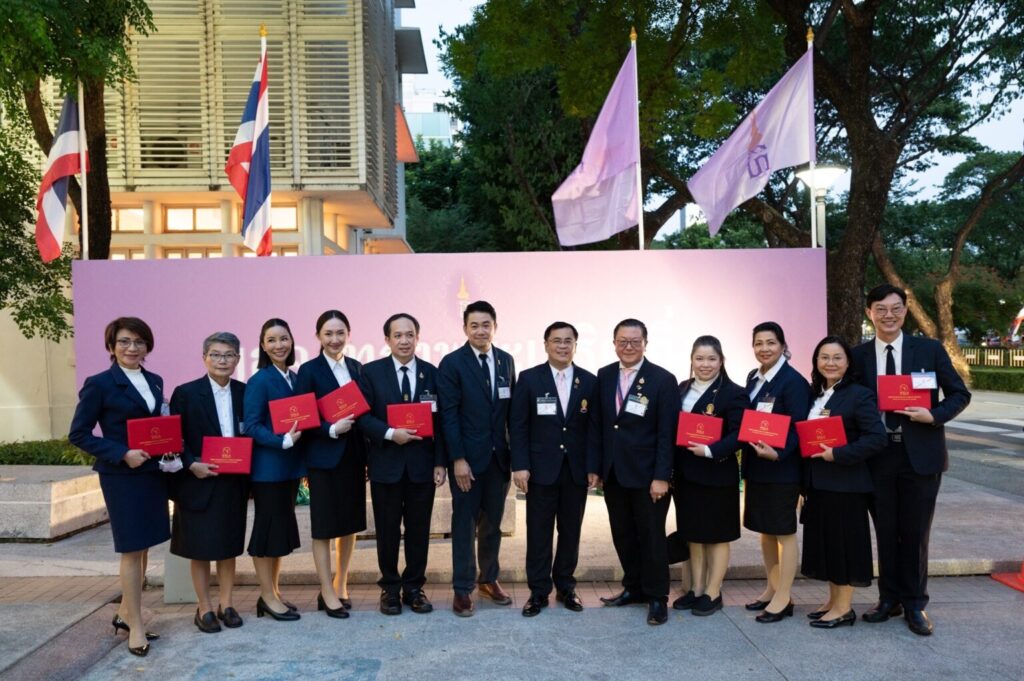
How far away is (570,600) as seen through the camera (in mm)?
→ 5637

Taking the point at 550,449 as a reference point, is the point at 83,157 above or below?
above

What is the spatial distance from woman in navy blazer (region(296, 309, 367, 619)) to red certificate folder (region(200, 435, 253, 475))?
45 centimetres

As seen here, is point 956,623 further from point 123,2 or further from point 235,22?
Answer: point 235,22

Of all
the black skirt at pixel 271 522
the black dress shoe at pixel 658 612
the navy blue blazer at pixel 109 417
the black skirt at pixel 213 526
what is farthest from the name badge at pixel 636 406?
the navy blue blazer at pixel 109 417

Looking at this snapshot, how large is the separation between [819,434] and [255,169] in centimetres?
706

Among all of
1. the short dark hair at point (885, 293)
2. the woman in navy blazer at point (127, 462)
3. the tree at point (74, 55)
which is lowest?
the woman in navy blazer at point (127, 462)

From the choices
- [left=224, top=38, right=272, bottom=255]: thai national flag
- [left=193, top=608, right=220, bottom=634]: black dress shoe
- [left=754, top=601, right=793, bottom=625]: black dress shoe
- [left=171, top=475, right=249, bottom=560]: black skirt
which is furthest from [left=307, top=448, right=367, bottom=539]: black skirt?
[left=224, top=38, right=272, bottom=255]: thai national flag

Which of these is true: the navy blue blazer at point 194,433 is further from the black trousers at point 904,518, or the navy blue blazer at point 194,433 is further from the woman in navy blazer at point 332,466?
the black trousers at point 904,518

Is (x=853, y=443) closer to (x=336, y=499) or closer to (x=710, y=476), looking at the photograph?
(x=710, y=476)

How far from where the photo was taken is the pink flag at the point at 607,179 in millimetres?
9297

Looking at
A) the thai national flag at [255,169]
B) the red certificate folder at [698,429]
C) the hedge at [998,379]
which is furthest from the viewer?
the hedge at [998,379]

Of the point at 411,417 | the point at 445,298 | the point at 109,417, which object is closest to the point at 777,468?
the point at 411,417

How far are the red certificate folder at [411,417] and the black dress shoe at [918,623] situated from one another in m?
3.05

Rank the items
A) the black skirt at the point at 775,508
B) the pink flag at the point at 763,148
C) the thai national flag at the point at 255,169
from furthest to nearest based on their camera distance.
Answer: the thai national flag at the point at 255,169, the pink flag at the point at 763,148, the black skirt at the point at 775,508
